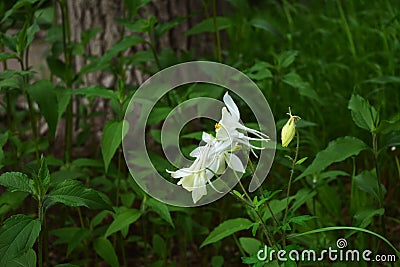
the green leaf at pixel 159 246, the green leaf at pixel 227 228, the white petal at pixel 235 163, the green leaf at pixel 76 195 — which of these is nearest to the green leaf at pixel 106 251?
the green leaf at pixel 159 246

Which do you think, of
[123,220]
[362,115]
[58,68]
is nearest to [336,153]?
[362,115]

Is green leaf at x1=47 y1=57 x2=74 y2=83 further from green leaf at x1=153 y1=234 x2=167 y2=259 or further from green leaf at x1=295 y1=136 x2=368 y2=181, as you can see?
green leaf at x1=295 y1=136 x2=368 y2=181

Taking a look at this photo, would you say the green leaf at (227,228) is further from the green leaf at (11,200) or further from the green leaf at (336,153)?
the green leaf at (11,200)

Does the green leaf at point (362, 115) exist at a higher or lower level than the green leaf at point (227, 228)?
higher

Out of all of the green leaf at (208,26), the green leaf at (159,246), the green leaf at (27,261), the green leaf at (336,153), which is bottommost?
the green leaf at (159,246)

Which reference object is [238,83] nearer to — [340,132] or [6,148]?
[340,132]

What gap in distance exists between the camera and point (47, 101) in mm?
1849

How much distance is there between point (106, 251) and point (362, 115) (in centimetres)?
78

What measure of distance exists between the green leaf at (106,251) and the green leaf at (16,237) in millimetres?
484

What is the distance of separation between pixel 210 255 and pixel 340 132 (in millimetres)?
793

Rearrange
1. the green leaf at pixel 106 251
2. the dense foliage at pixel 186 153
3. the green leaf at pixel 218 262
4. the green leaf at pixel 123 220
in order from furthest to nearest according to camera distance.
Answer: the green leaf at pixel 218 262, the green leaf at pixel 106 251, the green leaf at pixel 123 220, the dense foliage at pixel 186 153

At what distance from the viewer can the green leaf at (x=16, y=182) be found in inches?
53.4

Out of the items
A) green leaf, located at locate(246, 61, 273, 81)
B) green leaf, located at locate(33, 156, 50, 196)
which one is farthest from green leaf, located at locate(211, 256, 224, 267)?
green leaf, located at locate(33, 156, 50, 196)

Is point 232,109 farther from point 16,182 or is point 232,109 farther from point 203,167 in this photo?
point 16,182
